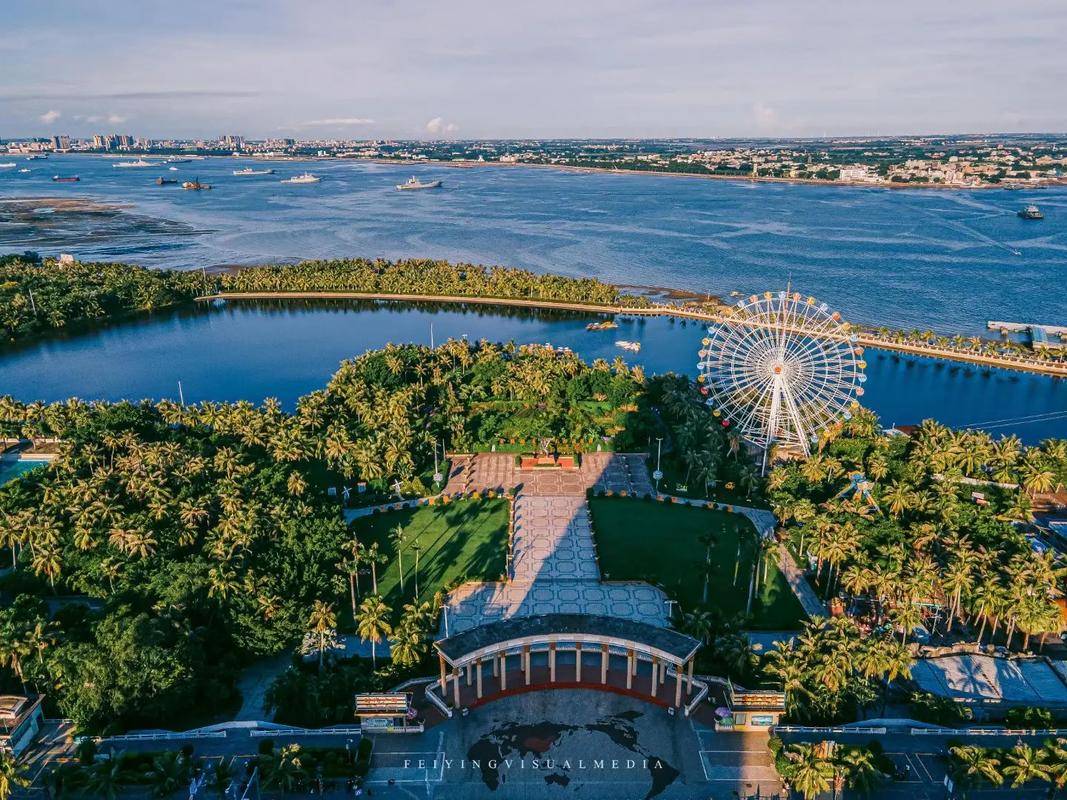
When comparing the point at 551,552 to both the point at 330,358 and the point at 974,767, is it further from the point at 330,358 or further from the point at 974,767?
the point at 330,358

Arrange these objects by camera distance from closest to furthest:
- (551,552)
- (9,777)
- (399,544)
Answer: (9,777)
(399,544)
(551,552)

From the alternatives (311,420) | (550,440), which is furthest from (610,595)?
(311,420)

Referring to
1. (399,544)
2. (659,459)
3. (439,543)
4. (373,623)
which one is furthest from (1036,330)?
(373,623)

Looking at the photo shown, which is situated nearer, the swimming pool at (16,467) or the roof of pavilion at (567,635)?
the roof of pavilion at (567,635)

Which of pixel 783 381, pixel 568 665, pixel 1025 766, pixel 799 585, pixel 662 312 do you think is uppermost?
pixel 783 381

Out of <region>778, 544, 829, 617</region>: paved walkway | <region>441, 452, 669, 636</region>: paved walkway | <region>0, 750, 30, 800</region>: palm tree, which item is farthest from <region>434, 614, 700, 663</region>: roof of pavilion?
<region>0, 750, 30, 800</region>: palm tree

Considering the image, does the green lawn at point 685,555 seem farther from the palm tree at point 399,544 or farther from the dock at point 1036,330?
the dock at point 1036,330

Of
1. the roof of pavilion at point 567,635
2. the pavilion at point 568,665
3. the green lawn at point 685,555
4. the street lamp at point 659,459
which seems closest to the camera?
the roof of pavilion at point 567,635

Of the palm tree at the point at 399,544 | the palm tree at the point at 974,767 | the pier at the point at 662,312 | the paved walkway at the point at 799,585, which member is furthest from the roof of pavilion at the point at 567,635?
the pier at the point at 662,312
